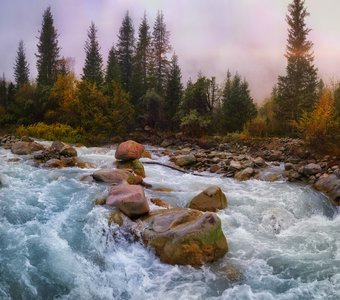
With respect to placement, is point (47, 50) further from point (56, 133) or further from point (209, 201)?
point (209, 201)

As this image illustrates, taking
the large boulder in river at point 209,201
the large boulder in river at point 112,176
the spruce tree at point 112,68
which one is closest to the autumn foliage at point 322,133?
the large boulder in river at point 209,201

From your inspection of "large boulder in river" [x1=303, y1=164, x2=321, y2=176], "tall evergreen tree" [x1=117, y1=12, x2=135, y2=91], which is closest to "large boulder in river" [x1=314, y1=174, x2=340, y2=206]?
"large boulder in river" [x1=303, y1=164, x2=321, y2=176]

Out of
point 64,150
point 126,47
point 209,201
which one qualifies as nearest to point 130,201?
point 209,201

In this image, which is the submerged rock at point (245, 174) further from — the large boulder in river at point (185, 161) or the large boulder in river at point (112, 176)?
the large boulder in river at point (112, 176)

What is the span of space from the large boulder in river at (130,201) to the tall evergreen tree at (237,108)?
21854mm

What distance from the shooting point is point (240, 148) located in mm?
23641

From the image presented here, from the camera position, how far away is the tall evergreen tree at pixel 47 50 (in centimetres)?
4672

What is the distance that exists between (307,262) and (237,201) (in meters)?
3.96

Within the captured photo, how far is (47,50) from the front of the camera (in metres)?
47.6

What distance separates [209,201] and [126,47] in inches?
1664

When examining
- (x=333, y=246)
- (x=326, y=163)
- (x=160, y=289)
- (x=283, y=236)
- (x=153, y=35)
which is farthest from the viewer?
(x=153, y=35)

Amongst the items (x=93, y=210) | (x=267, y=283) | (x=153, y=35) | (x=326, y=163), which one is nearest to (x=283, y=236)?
(x=267, y=283)

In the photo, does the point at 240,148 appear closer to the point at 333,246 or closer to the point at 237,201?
the point at 237,201

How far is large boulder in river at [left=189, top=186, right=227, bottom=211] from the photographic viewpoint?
10.0 metres
